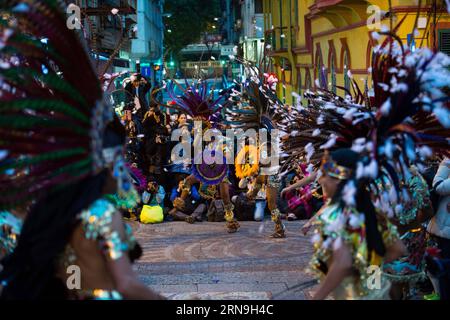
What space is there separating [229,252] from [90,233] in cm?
658

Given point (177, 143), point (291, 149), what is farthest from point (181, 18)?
point (291, 149)

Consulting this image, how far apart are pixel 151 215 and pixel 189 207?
0.69 metres

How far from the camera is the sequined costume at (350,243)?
471 centimetres

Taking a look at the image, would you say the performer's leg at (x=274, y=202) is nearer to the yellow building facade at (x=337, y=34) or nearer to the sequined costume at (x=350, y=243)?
the yellow building facade at (x=337, y=34)

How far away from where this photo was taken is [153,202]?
13.8m

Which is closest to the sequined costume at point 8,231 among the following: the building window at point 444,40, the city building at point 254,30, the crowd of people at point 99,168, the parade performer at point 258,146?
the crowd of people at point 99,168

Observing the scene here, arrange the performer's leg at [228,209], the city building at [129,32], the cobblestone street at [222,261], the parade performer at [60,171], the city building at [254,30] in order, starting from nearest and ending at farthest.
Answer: the parade performer at [60,171]
the cobblestone street at [222,261]
the performer's leg at [228,209]
the city building at [129,32]
the city building at [254,30]

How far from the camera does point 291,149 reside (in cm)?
749

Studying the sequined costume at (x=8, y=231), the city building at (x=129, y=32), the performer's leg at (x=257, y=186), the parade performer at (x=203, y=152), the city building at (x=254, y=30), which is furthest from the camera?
the city building at (x=254, y=30)

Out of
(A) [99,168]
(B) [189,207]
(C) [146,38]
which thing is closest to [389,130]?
(A) [99,168]

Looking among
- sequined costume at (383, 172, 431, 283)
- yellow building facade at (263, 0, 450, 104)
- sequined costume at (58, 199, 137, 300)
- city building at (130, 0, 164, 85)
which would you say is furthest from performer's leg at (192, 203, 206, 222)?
city building at (130, 0, 164, 85)

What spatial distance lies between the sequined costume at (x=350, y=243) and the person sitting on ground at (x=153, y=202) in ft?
27.7

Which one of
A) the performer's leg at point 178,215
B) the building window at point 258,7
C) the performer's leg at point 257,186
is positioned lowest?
the performer's leg at point 178,215

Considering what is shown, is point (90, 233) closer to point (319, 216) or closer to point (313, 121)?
point (319, 216)
